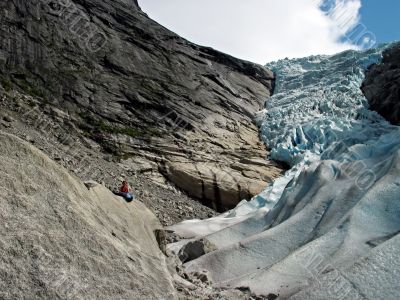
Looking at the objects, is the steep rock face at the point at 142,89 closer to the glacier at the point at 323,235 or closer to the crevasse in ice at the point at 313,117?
the crevasse in ice at the point at 313,117

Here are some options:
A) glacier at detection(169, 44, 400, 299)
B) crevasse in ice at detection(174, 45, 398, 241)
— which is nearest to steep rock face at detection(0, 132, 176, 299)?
glacier at detection(169, 44, 400, 299)

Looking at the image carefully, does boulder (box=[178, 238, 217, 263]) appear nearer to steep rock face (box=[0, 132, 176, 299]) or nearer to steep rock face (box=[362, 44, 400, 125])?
steep rock face (box=[0, 132, 176, 299])

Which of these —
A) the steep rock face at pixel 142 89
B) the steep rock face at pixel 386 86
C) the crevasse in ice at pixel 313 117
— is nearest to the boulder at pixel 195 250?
the crevasse in ice at pixel 313 117

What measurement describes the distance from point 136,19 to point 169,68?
17.0ft

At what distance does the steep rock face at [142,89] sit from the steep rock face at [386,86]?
6.25 m

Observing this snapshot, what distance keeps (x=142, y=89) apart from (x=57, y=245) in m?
24.9

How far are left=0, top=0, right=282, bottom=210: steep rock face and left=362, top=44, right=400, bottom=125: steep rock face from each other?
246 inches

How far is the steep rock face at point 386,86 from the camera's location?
83.6 ft

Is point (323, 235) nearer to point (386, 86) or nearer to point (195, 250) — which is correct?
point (195, 250)

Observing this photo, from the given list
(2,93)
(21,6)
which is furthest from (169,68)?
(2,93)

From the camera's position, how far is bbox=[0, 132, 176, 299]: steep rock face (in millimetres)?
4188

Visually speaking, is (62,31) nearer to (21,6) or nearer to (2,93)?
(21,6)

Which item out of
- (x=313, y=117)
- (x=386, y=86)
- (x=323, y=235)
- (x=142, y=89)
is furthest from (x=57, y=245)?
(x=386, y=86)

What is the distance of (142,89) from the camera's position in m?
29.0
